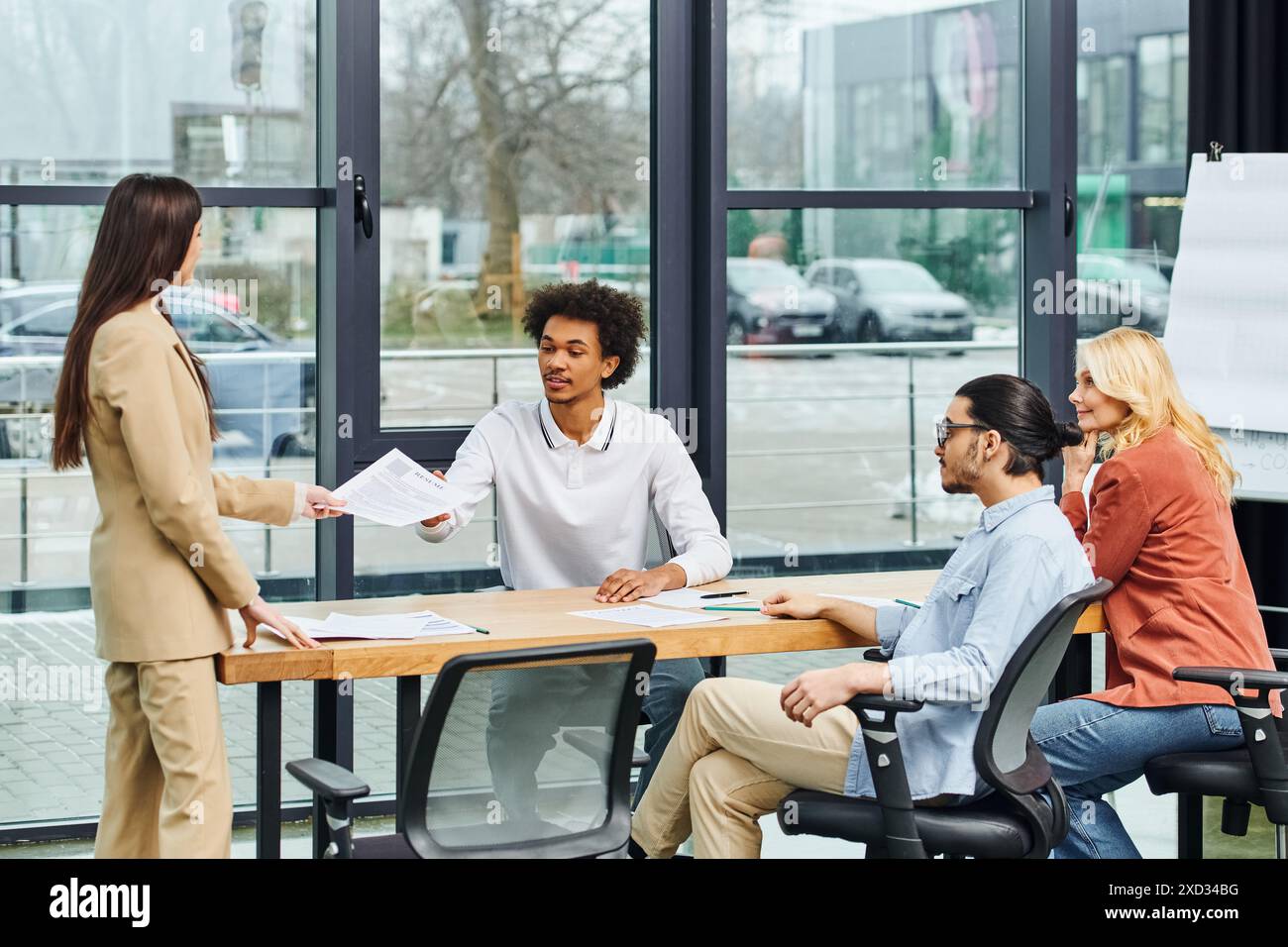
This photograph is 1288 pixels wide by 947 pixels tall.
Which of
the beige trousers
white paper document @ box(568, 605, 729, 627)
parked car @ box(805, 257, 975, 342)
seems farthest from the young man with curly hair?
parked car @ box(805, 257, 975, 342)

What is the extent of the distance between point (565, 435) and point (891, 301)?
1.76 m

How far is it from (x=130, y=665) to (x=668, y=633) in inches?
40.4

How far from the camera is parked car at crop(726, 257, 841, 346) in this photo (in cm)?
495

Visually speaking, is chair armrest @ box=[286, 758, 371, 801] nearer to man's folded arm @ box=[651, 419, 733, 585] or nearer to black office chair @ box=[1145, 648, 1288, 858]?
man's folded arm @ box=[651, 419, 733, 585]

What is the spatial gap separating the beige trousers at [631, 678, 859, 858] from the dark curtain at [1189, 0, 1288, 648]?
2.57 m

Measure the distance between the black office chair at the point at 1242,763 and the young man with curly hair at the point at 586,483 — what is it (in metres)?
1.12

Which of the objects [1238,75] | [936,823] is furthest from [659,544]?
[1238,75]

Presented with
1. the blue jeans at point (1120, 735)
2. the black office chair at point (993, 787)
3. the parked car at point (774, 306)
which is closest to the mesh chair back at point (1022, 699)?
the black office chair at point (993, 787)

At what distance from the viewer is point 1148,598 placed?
3363 millimetres

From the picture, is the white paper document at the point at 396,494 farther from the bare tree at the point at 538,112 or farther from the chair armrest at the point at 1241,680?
the chair armrest at the point at 1241,680

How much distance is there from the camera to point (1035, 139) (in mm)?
5016
